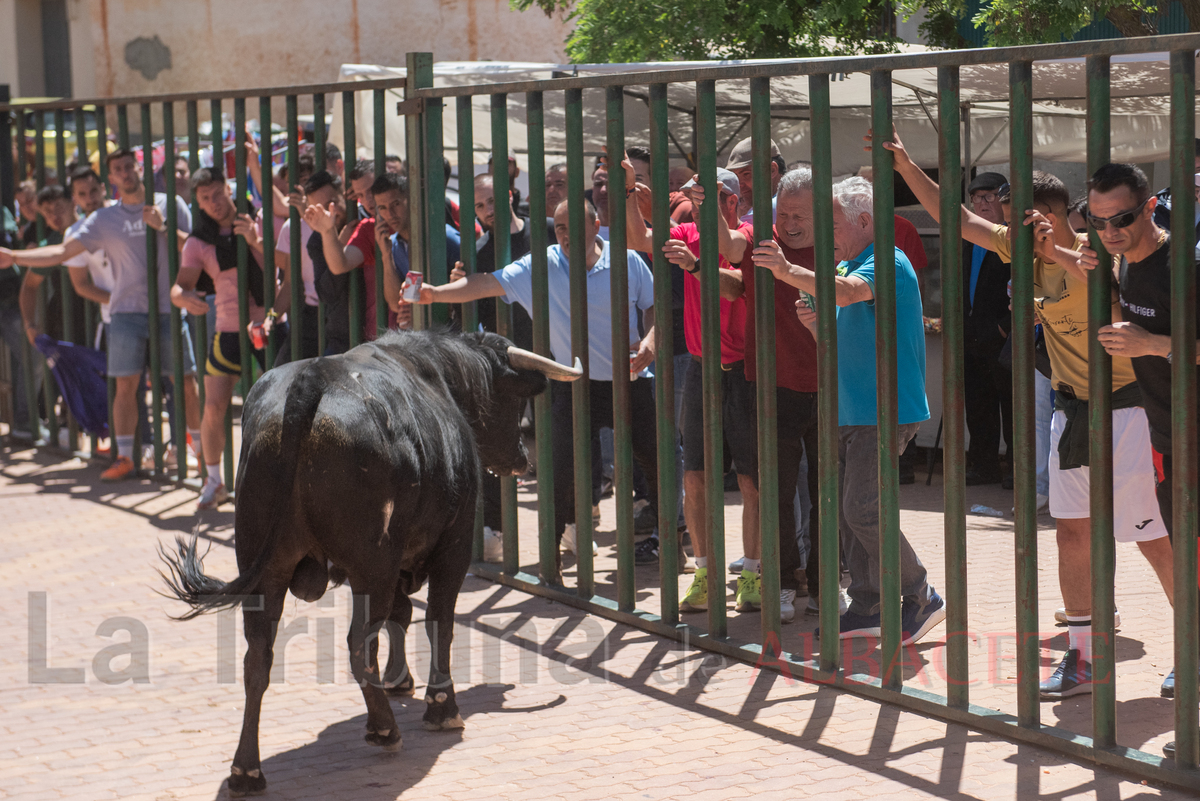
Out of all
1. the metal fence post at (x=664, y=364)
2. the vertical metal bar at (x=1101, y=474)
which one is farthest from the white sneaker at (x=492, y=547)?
the vertical metal bar at (x=1101, y=474)

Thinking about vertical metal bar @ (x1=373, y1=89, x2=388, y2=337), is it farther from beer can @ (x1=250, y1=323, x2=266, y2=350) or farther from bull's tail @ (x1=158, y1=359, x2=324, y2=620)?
bull's tail @ (x1=158, y1=359, x2=324, y2=620)

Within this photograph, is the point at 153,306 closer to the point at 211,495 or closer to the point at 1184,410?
the point at 211,495

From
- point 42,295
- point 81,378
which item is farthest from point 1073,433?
point 42,295

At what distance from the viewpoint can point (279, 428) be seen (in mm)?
4699

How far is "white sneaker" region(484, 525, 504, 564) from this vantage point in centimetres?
771

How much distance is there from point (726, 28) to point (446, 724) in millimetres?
9137

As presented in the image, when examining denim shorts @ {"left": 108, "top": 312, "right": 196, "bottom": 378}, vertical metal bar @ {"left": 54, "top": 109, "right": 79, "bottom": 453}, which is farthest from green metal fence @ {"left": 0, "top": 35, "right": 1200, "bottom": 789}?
vertical metal bar @ {"left": 54, "top": 109, "right": 79, "bottom": 453}

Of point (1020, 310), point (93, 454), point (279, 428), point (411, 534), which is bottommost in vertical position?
point (93, 454)

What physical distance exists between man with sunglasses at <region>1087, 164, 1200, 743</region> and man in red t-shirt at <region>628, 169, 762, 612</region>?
207cm

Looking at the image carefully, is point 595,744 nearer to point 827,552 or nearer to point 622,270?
point 827,552

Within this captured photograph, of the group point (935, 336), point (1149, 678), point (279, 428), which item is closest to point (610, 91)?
point (279, 428)

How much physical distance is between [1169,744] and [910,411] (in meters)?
1.68

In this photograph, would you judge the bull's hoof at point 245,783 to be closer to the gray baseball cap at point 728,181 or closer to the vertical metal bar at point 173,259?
the gray baseball cap at point 728,181

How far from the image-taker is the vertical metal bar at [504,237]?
6.98 m
